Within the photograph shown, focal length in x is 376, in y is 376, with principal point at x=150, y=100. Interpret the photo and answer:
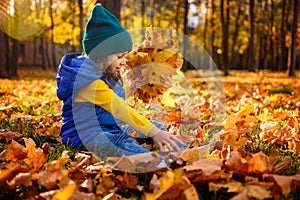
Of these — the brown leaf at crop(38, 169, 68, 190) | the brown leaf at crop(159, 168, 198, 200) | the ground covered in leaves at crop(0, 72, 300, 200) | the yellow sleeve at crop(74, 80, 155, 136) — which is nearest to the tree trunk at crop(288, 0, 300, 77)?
the ground covered in leaves at crop(0, 72, 300, 200)

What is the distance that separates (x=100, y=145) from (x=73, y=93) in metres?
0.40

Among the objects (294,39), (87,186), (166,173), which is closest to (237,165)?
(166,173)

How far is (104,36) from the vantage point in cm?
263

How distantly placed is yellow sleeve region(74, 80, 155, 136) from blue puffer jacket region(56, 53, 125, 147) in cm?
5

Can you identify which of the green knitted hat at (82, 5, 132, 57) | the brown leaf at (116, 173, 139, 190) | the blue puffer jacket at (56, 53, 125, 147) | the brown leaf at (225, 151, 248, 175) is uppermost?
the green knitted hat at (82, 5, 132, 57)

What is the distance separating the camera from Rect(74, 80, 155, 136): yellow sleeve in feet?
8.11

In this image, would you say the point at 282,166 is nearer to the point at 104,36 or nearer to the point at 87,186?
the point at 87,186

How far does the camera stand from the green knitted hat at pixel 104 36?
8.64 feet

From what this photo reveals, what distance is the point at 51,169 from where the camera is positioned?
67.6 inches

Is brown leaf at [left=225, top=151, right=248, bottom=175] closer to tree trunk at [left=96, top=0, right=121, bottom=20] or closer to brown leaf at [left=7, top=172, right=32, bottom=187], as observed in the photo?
brown leaf at [left=7, top=172, right=32, bottom=187]

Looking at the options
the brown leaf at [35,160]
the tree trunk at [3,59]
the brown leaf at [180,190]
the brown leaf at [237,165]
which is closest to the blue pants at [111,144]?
the brown leaf at [35,160]

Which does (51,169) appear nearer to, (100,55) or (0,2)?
(100,55)

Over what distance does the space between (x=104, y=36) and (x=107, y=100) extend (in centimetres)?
46

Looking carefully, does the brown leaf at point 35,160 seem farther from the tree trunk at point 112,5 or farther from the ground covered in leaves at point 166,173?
the tree trunk at point 112,5
